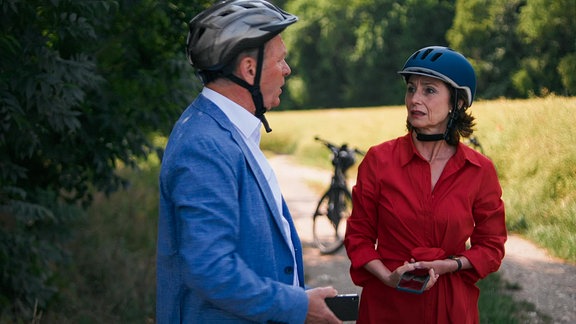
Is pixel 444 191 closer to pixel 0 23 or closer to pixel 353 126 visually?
pixel 0 23

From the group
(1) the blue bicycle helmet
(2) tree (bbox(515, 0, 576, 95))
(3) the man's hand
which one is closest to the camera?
(3) the man's hand

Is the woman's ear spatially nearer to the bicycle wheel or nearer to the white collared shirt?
the white collared shirt

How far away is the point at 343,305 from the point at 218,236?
51cm

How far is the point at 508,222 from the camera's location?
252 inches

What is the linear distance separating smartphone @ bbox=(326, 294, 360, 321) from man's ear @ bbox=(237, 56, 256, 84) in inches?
26.8

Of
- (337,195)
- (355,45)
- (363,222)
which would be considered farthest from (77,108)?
(355,45)

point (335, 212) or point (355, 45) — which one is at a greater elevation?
point (335, 212)

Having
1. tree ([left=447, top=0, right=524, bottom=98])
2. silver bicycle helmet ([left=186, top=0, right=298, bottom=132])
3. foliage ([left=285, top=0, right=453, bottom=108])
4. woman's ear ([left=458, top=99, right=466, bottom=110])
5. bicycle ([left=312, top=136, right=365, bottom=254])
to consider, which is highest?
silver bicycle helmet ([left=186, top=0, right=298, bottom=132])

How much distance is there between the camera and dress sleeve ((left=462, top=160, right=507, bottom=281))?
305 centimetres

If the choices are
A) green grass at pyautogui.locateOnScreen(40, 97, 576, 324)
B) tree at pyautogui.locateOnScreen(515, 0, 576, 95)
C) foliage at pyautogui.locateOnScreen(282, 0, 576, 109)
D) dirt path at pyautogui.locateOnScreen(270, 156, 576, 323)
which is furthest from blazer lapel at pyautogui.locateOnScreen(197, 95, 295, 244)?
foliage at pyautogui.locateOnScreen(282, 0, 576, 109)

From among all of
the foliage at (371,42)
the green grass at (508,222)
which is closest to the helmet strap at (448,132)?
the green grass at (508,222)

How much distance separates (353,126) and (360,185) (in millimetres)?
18089

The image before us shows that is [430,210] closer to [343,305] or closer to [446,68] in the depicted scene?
[446,68]

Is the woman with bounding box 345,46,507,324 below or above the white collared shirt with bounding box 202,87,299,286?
below
